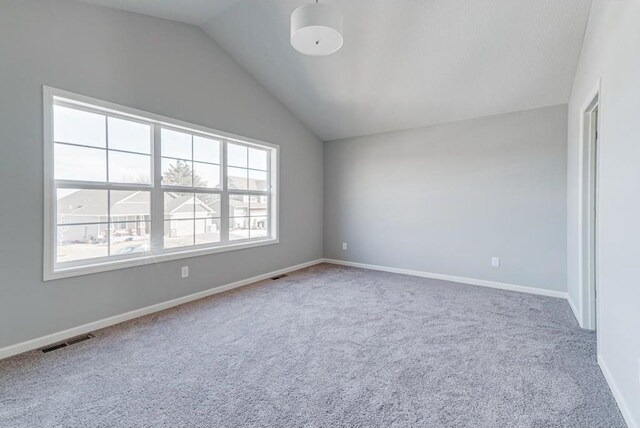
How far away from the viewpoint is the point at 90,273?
280cm

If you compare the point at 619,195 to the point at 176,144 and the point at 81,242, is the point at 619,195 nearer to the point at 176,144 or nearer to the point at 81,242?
the point at 176,144

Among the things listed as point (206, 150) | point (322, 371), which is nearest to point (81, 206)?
point (206, 150)

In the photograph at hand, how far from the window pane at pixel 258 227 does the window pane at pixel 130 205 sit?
1.54 m

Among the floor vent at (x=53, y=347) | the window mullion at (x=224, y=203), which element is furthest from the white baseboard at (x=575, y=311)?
the floor vent at (x=53, y=347)

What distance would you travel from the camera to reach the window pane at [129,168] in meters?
3.03

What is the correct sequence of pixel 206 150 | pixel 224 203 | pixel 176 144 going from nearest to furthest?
pixel 176 144 < pixel 206 150 < pixel 224 203

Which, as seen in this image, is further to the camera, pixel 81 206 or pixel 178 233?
pixel 178 233

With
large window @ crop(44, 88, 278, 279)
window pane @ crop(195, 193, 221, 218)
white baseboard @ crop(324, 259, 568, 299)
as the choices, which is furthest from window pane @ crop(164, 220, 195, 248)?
white baseboard @ crop(324, 259, 568, 299)

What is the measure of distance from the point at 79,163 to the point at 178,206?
103 centimetres

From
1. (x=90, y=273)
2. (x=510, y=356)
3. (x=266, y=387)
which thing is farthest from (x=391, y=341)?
(x=90, y=273)

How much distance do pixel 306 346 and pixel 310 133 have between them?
3896mm

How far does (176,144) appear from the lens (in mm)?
3564

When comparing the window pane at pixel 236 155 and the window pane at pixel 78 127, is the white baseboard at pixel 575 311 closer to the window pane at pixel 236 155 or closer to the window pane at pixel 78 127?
the window pane at pixel 236 155

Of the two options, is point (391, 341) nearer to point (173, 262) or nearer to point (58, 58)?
point (173, 262)
